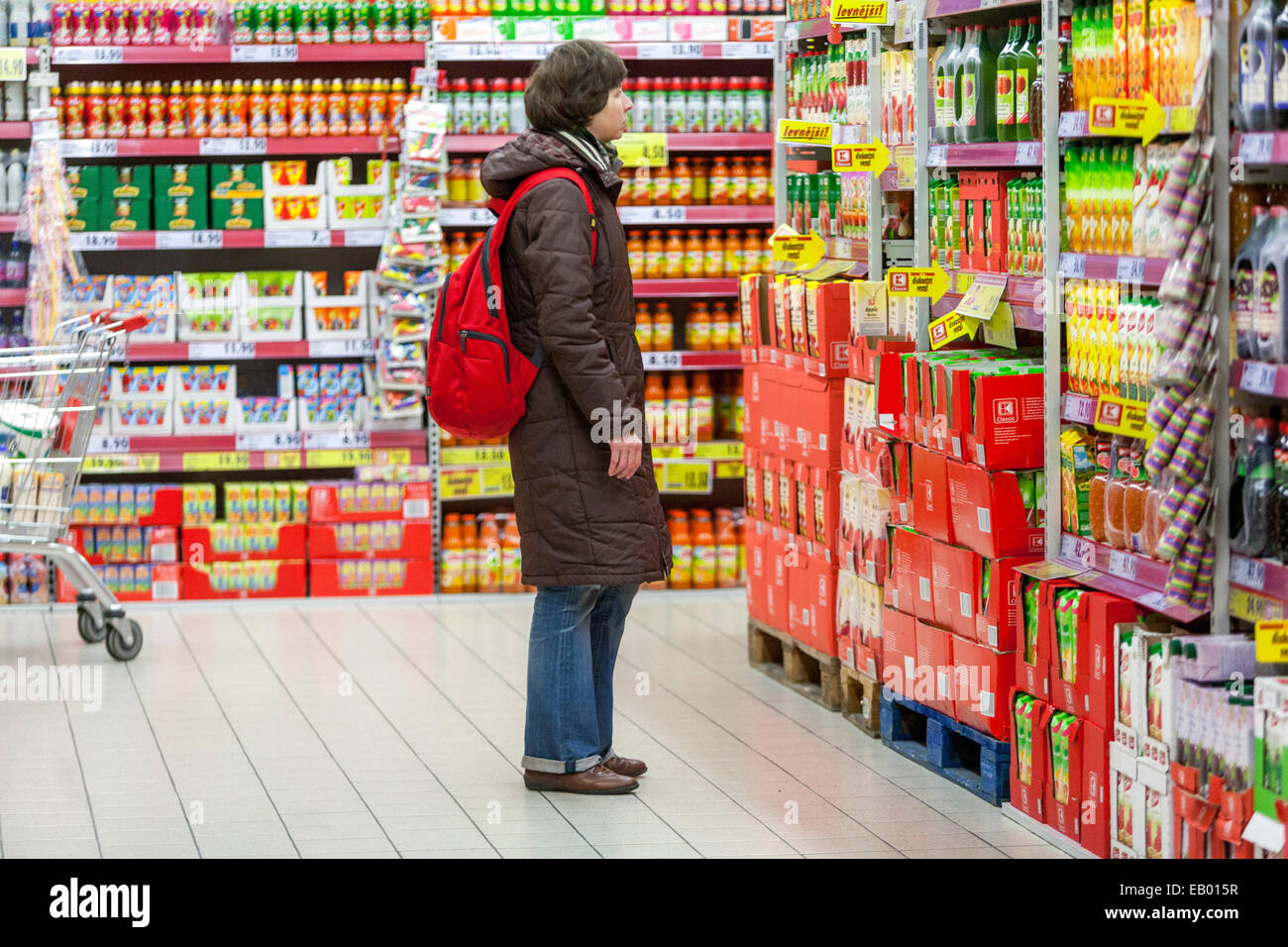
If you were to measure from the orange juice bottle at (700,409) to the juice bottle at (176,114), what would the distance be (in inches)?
96.1

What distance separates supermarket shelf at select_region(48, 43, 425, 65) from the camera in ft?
25.6

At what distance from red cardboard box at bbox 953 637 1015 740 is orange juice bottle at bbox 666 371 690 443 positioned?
10.7ft

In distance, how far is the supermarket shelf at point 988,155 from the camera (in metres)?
4.82

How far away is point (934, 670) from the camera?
17.0 ft

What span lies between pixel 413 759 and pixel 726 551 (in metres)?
3.01

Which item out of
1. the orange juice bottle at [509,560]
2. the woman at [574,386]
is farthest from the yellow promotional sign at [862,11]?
the orange juice bottle at [509,560]

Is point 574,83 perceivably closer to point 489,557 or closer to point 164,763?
point 164,763

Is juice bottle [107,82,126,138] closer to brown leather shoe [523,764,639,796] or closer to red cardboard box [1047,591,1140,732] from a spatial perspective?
brown leather shoe [523,764,639,796]

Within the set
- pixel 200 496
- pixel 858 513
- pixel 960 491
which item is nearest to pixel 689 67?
pixel 200 496

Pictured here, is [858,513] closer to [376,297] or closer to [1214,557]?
[1214,557]

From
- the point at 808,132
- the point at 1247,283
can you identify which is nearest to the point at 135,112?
the point at 808,132

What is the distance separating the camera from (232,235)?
7.92m

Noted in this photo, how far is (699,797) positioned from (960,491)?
108 cm
